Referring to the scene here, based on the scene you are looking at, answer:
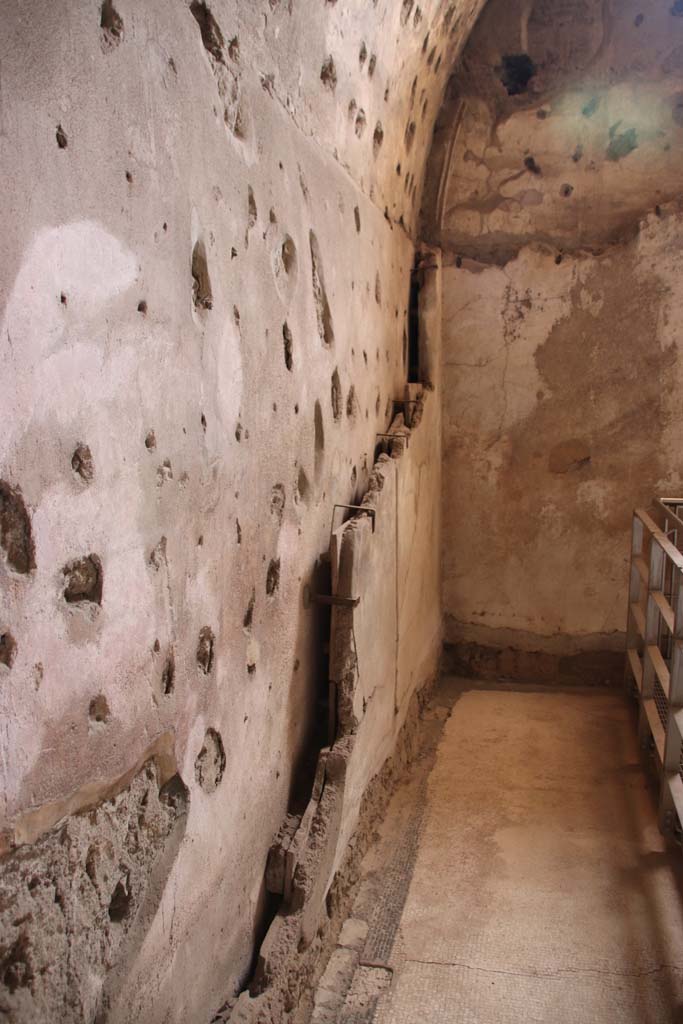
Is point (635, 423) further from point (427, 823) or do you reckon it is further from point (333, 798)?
point (333, 798)

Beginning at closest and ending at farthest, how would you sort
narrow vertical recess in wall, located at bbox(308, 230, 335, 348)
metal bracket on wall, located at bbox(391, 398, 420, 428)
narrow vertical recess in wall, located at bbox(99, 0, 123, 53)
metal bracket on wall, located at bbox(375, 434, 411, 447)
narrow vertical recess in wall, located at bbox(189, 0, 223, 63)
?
narrow vertical recess in wall, located at bbox(99, 0, 123, 53) → narrow vertical recess in wall, located at bbox(189, 0, 223, 63) → narrow vertical recess in wall, located at bbox(308, 230, 335, 348) → metal bracket on wall, located at bbox(375, 434, 411, 447) → metal bracket on wall, located at bbox(391, 398, 420, 428)

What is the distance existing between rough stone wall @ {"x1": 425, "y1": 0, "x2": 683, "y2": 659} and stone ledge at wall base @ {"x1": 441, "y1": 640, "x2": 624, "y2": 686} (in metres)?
0.04

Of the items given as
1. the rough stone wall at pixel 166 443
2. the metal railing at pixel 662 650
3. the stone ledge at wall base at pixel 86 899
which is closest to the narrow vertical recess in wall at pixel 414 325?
the metal railing at pixel 662 650

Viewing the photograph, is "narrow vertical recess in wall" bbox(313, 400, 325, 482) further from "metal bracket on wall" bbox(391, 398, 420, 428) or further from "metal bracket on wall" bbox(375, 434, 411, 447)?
"metal bracket on wall" bbox(391, 398, 420, 428)

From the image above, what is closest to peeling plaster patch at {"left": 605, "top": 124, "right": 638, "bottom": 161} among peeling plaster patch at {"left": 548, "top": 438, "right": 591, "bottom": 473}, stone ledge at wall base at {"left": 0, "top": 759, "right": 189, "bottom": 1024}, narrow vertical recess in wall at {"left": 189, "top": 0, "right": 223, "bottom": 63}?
peeling plaster patch at {"left": 548, "top": 438, "right": 591, "bottom": 473}

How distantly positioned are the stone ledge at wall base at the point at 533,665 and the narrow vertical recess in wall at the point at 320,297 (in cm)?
310

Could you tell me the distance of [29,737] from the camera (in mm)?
1400

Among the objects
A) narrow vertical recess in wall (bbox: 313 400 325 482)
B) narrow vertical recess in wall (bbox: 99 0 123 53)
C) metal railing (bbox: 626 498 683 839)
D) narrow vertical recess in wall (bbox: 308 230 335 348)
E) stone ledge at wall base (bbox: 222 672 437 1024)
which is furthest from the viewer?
metal railing (bbox: 626 498 683 839)

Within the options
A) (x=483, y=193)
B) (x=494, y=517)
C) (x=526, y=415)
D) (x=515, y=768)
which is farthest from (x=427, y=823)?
(x=483, y=193)

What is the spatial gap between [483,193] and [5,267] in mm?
4551

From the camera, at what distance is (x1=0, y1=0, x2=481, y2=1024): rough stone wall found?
1386mm

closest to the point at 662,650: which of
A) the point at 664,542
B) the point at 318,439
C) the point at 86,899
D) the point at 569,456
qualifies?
the point at 664,542

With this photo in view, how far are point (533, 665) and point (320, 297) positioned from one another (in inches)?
135

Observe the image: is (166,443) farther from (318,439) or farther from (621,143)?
(621,143)
